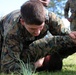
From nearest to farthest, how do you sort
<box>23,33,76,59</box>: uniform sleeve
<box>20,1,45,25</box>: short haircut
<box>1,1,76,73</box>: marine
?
<box>20,1,45,25</box>: short haircut, <box>1,1,76,73</box>: marine, <box>23,33,76,59</box>: uniform sleeve

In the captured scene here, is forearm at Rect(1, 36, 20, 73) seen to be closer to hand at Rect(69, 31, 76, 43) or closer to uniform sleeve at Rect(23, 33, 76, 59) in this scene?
uniform sleeve at Rect(23, 33, 76, 59)

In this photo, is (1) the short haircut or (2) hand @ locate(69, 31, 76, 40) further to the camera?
(2) hand @ locate(69, 31, 76, 40)

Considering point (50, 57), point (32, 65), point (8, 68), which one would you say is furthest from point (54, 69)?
point (8, 68)

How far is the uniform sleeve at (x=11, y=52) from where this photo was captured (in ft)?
12.4

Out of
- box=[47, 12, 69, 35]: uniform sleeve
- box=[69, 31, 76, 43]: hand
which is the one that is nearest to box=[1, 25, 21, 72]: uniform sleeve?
box=[47, 12, 69, 35]: uniform sleeve

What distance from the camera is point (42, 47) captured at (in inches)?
161

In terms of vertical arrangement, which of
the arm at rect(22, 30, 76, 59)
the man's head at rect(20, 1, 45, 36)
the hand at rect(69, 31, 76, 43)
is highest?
the man's head at rect(20, 1, 45, 36)

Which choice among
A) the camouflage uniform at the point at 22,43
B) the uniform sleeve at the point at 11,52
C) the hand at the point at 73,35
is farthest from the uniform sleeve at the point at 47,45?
the uniform sleeve at the point at 11,52

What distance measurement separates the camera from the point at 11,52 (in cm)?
385

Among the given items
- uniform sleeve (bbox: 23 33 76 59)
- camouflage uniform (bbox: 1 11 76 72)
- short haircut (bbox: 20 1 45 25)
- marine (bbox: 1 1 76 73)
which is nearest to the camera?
short haircut (bbox: 20 1 45 25)

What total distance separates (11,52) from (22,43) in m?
0.30

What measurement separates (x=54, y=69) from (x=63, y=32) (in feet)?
1.82

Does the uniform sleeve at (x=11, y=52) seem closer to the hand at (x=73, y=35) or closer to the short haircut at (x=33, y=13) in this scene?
the short haircut at (x=33, y=13)

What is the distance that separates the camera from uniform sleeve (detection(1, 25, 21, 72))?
3.79 m
